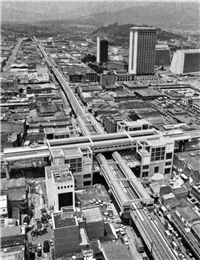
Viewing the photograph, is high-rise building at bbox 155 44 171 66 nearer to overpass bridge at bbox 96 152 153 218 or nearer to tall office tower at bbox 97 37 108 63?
tall office tower at bbox 97 37 108 63

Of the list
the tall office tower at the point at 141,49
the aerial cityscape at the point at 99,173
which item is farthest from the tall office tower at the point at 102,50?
the aerial cityscape at the point at 99,173

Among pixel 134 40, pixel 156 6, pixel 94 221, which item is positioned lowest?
pixel 94 221

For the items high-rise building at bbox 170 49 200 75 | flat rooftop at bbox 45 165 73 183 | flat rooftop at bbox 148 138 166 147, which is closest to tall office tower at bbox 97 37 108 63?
high-rise building at bbox 170 49 200 75

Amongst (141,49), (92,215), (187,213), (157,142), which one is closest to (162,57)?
(141,49)

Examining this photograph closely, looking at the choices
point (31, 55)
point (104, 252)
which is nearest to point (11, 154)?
point (104, 252)

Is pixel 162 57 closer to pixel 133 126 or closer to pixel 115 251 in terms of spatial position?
pixel 133 126

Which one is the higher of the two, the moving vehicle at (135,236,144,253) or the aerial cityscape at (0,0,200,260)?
the aerial cityscape at (0,0,200,260)

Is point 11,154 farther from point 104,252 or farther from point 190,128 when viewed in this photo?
point 190,128
